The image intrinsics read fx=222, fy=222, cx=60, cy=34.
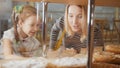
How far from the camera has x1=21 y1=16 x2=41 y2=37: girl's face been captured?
906 millimetres

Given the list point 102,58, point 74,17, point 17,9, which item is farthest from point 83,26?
point 17,9

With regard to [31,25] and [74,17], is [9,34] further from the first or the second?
[74,17]

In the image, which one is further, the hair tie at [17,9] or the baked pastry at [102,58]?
the hair tie at [17,9]

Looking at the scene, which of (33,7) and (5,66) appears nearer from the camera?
(5,66)

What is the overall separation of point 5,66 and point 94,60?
299 millimetres

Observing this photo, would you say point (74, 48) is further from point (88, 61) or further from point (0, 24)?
point (0, 24)

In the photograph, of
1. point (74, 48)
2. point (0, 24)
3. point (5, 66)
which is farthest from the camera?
point (74, 48)

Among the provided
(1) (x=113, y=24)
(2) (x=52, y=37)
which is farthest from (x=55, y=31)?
(1) (x=113, y=24)

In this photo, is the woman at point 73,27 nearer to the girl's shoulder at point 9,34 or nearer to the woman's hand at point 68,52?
the woman's hand at point 68,52

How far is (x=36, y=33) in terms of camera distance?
3.20 ft

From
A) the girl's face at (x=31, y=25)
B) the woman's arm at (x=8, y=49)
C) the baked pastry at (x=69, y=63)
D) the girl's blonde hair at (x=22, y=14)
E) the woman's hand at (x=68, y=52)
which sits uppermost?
the girl's blonde hair at (x=22, y=14)

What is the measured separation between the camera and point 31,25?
920 mm

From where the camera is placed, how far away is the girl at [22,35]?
869 mm

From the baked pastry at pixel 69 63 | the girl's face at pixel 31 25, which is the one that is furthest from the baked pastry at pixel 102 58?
the girl's face at pixel 31 25
